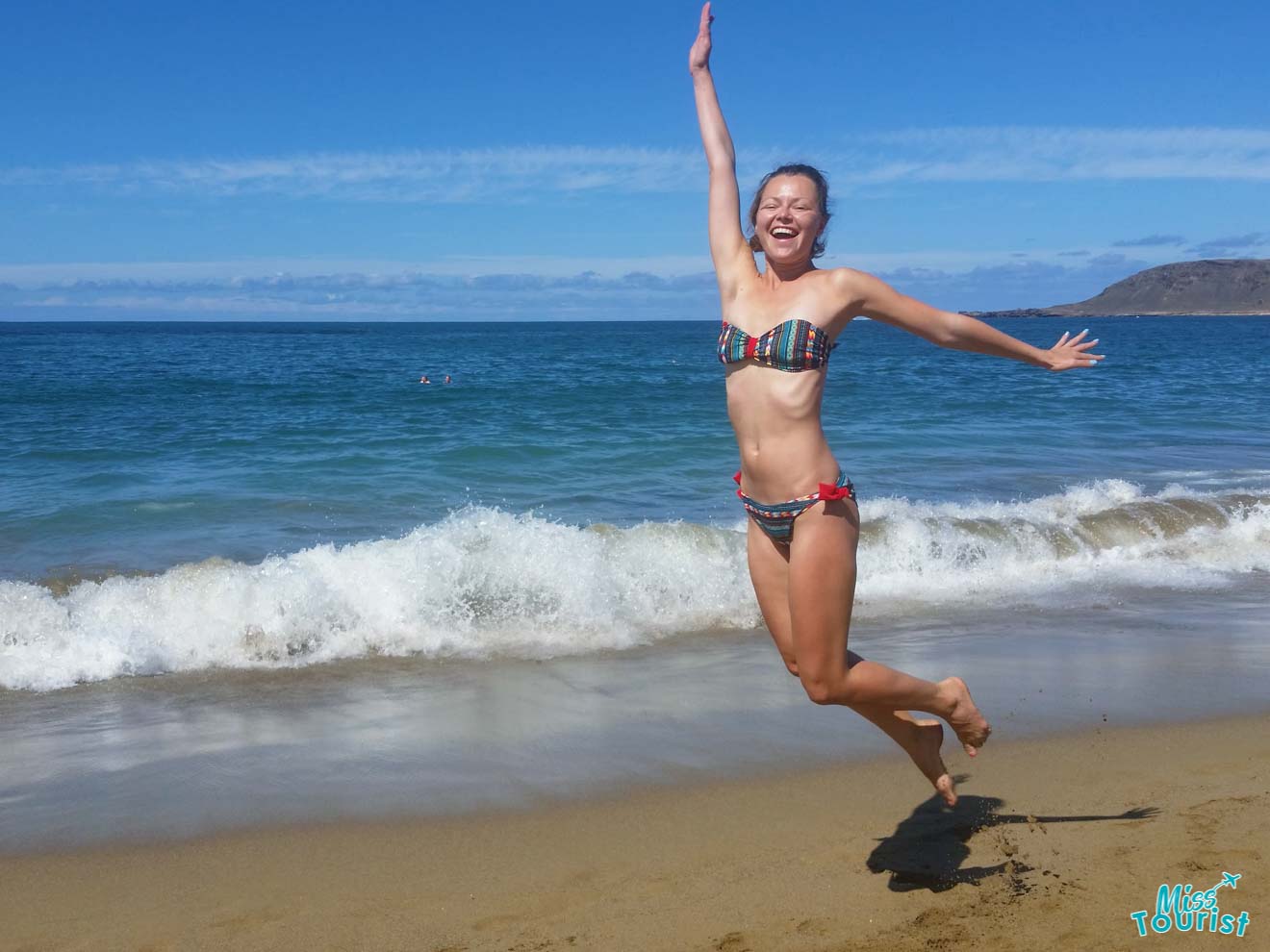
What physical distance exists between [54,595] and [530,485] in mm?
6261

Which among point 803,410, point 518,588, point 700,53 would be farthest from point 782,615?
point 518,588

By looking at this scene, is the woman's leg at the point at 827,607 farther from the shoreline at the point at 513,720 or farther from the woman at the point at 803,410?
the shoreline at the point at 513,720

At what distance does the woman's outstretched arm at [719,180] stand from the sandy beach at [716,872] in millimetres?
2052

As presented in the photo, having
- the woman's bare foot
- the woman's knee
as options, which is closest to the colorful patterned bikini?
the woman's knee

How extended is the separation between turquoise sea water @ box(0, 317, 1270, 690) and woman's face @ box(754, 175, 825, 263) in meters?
3.96

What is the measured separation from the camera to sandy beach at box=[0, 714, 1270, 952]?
3.56 m

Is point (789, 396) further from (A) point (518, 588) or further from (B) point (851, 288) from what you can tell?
(A) point (518, 588)

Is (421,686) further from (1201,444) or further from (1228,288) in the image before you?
(1228,288)

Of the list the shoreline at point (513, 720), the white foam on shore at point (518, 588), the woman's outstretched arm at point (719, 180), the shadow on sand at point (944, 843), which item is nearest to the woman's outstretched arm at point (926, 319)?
the woman's outstretched arm at point (719, 180)

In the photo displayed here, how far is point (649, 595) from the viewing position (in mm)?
8398

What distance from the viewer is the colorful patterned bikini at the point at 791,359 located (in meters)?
3.52

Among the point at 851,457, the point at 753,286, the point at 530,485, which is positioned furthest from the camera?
the point at 851,457

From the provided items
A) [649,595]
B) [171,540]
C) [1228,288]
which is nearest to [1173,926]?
[649,595]

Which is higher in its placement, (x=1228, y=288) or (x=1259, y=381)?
(x=1228, y=288)
